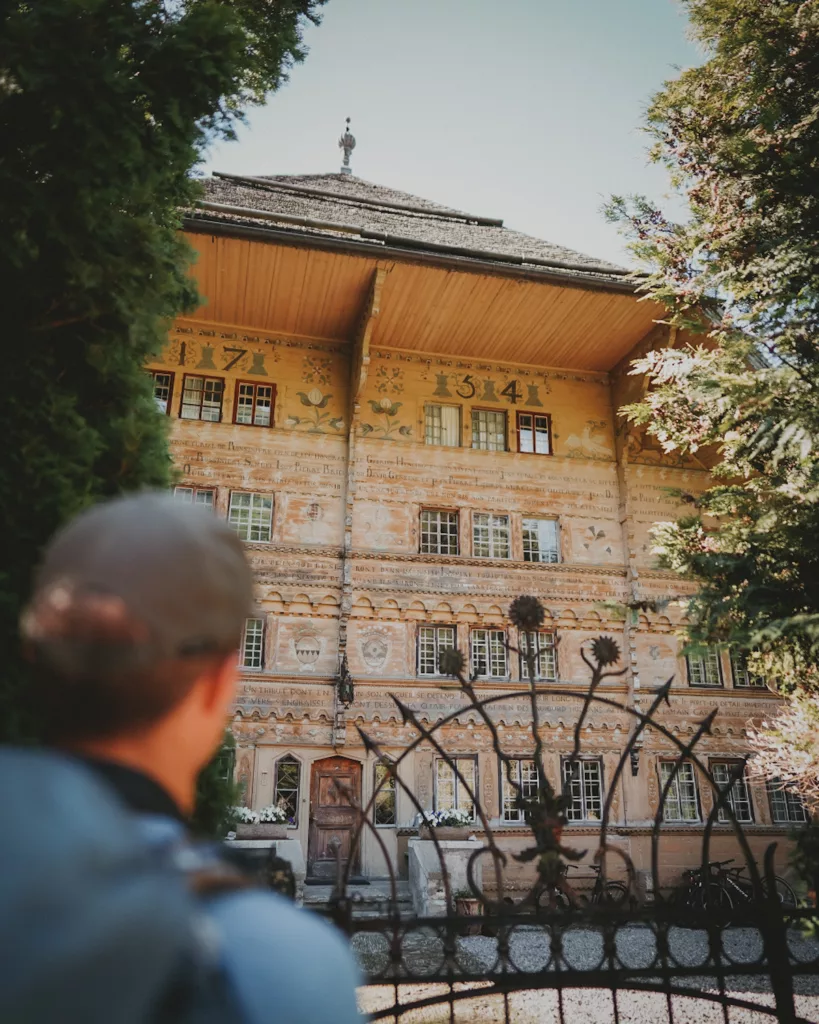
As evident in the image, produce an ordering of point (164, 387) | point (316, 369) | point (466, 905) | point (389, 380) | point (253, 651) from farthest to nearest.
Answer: point (389, 380)
point (316, 369)
point (164, 387)
point (253, 651)
point (466, 905)

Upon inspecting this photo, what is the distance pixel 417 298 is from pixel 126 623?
51.3ft

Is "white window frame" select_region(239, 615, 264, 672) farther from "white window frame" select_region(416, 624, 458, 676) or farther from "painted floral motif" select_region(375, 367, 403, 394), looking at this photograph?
"painted floral motif" select_region(375, 367, 403, 394)

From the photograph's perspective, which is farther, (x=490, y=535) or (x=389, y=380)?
(x=389, y=380)

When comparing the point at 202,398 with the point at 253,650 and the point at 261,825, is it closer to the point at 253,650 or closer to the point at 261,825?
the point at 253,650

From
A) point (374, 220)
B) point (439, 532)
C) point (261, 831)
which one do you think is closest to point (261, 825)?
point (261, 831)

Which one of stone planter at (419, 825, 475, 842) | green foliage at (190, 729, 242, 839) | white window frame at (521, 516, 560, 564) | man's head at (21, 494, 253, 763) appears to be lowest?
stone planter at (419, 825, 475, 842)

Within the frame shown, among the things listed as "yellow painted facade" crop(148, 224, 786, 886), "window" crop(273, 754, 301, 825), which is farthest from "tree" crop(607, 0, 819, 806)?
"window" crop(273, 754, 301, 825)

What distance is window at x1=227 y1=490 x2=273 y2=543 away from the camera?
15555mm

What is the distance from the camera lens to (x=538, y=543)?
17031 millimetres

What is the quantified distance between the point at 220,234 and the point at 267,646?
325 inches

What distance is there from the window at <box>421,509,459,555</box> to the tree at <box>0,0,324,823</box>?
12.7 meters

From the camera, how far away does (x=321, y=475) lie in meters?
16.2

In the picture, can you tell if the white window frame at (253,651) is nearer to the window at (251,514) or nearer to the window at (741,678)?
the window at (251,514)

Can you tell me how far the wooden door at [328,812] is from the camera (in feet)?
47.0
